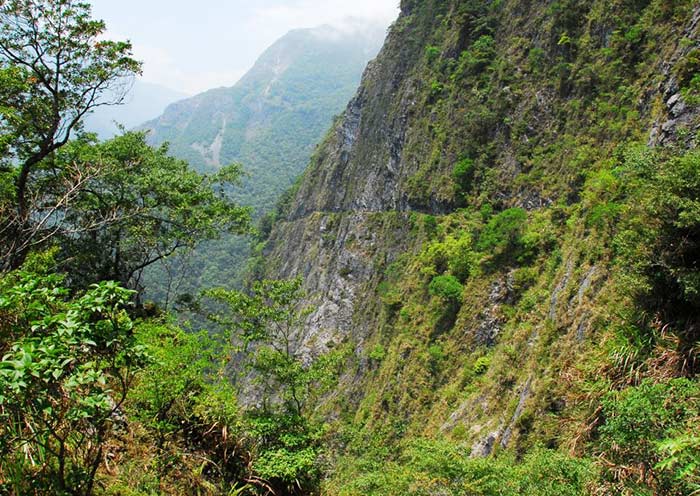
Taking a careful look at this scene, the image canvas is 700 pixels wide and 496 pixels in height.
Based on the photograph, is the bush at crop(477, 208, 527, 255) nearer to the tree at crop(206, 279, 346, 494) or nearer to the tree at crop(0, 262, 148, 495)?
the tree at crop(206, 279, 346, 494)

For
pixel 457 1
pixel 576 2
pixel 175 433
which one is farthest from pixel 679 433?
pixel 457 1

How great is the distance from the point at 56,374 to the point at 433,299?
19.5m

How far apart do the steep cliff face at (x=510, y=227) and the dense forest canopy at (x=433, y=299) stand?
11 cm

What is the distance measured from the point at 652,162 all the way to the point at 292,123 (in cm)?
17762

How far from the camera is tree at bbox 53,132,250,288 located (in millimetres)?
11758

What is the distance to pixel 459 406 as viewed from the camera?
14.5m

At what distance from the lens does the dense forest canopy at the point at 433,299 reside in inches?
149

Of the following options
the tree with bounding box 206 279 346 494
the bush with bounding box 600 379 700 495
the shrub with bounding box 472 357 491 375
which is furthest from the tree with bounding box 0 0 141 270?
the shrub with bounding box 472 357 491 375

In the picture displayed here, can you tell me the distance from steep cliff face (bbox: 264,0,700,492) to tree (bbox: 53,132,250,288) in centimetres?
976

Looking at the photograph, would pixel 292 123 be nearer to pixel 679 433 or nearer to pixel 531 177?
pixel 531 177

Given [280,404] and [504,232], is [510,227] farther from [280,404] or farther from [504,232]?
[280,404]

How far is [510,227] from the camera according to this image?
55.7ft

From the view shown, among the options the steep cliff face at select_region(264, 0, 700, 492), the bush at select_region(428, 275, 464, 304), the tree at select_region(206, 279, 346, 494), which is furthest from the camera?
the bush at select_region(428, 275, 464, 304)

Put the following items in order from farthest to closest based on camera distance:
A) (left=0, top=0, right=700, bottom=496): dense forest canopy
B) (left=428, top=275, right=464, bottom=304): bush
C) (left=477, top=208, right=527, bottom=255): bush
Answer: (left=428, top=275, right=464, bottom=304): bush, (left=477, top=208, right=527, bottom=255): bush, (left=0, top=0, right=700, bottom=496): dense forest canopy
